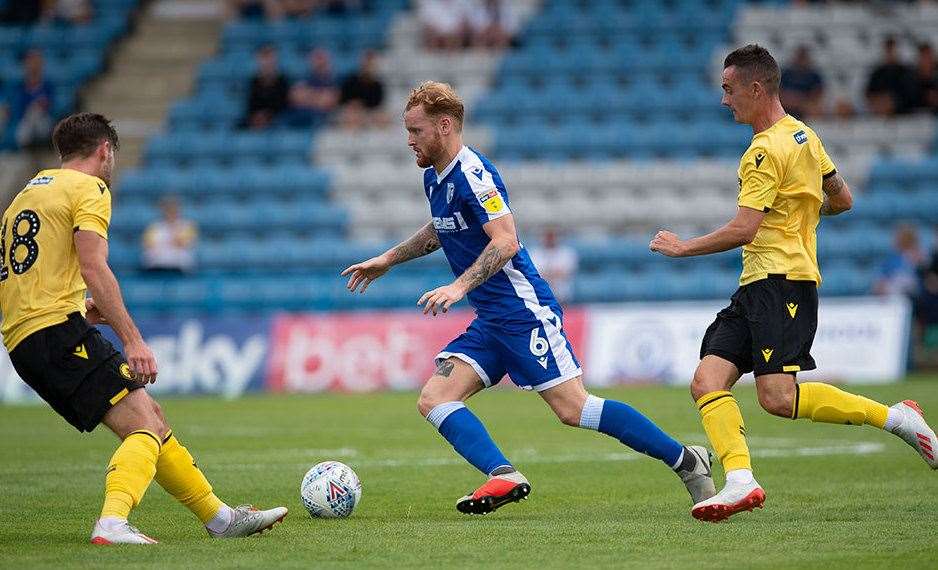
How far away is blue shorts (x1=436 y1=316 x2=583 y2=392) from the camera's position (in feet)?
25.0

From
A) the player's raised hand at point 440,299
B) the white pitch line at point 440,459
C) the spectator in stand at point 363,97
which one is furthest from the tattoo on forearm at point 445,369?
the spectator in stand at point 363,97

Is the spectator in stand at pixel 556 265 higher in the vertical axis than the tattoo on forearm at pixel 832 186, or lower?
lower

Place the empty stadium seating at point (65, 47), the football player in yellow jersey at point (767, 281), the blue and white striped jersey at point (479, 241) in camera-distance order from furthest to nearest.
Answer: the empty stadium seating at point (65, 47)
the blue and white striped jersey at point (479, 241)
the football player in yellow jersey at point (767, 281)

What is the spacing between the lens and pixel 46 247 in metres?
6.60

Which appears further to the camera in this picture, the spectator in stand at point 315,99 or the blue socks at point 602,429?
the spectator in stand at point 315,99

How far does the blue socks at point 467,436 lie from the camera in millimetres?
7473

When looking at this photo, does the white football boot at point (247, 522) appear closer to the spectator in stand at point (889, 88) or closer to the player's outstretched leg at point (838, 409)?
the player's outstretched leg at point (838, 409)

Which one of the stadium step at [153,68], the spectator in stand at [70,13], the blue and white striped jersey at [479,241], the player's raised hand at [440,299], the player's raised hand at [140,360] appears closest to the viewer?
the player's raised hand at [140,360]

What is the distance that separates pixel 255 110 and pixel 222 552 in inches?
716

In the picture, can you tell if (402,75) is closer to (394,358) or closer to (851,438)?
(394,358)

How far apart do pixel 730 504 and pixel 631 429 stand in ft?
2.45

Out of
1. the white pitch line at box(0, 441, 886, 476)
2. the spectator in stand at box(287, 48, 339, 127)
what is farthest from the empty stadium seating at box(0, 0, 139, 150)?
the white pitch line at box(0, 441, 886, 476)

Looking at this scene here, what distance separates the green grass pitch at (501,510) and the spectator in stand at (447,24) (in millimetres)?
11251

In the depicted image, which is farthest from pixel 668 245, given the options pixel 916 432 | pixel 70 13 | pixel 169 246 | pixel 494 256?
pixel 70 13
